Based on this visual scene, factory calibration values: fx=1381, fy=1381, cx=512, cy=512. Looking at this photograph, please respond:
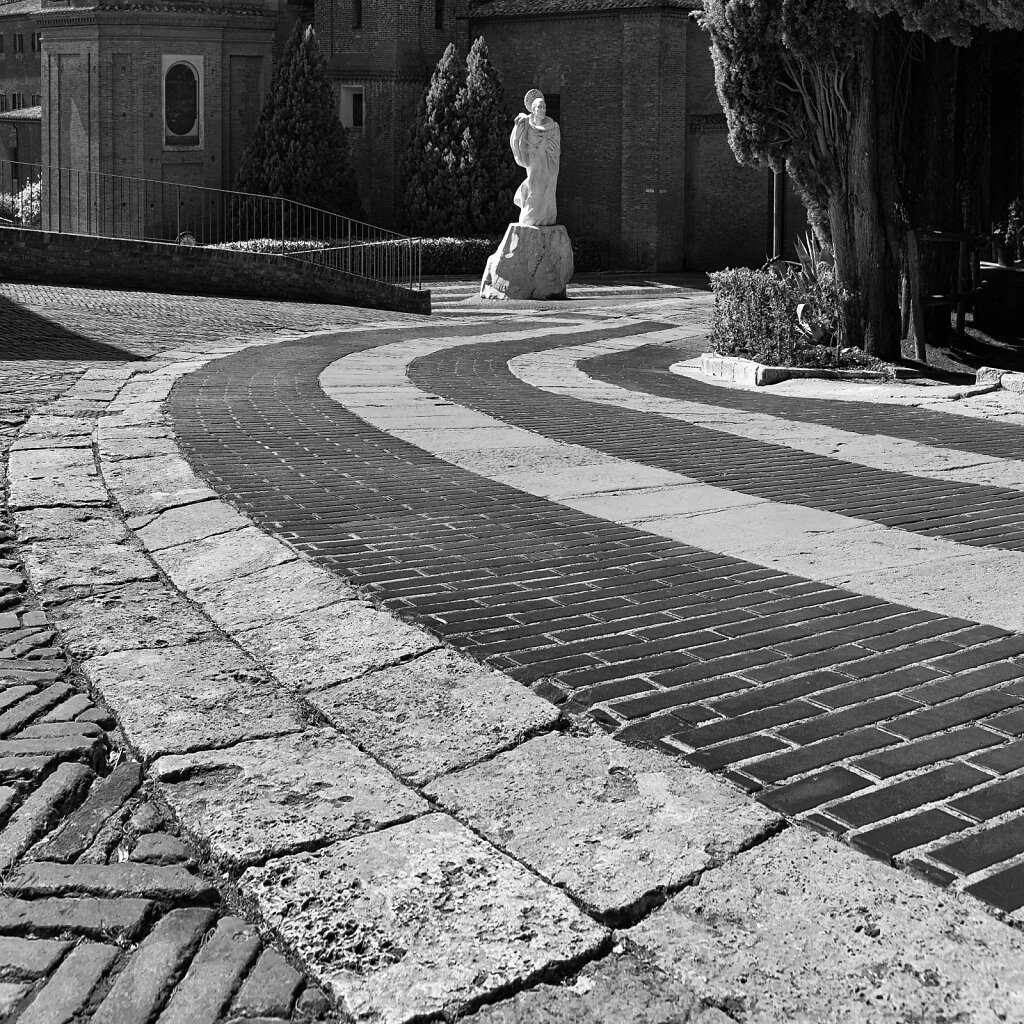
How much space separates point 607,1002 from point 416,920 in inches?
19.6

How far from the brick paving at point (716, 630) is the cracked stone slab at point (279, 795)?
0.68 metres

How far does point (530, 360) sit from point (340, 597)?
29.0 ft

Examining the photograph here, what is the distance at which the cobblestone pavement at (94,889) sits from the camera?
2.68m


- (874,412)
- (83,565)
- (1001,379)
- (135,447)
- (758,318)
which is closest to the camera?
(83,565)

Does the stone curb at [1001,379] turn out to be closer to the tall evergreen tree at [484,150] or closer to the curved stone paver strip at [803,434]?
the curved stone paver strip at [803,434]

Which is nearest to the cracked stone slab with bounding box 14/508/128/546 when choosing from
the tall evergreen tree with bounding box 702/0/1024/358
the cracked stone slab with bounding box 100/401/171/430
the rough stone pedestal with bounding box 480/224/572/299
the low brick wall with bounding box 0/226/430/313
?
the cracked stone slab with bounding box 100/401/171/430

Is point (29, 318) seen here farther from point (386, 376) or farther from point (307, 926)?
point (307, 926)

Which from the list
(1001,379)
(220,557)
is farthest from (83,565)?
(1001,379)

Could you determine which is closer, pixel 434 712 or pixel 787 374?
pixel 434 712

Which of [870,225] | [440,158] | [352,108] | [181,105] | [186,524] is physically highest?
[352,108]

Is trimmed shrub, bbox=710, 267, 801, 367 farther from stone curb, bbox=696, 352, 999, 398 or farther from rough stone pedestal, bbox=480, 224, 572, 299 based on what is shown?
rough stone pedestal, bbox=480, 224, 572, 299

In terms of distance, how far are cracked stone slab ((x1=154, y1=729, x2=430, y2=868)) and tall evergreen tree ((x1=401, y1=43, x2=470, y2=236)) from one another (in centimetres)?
3155

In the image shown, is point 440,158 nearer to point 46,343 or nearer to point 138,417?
point 46,343

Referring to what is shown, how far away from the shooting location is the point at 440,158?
114 ft
